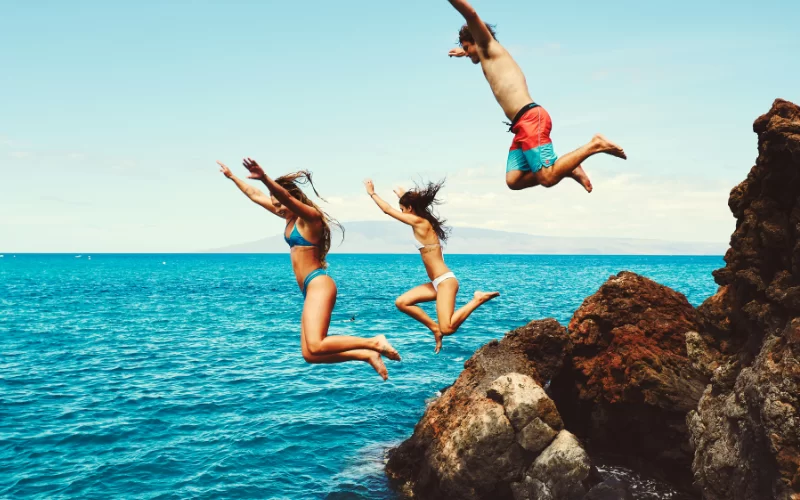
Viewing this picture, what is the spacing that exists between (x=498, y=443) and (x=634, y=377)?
4755 mm

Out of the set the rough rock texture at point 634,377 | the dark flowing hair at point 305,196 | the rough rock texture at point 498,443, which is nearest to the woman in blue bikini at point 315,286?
the dark flowing hair at point 305,196

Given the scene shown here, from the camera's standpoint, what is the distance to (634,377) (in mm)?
16797

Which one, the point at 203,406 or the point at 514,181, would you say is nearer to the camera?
the point at 514,181

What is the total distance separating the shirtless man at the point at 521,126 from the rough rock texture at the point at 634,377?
11747mm

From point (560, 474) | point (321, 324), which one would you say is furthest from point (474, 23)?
point (560, 474)

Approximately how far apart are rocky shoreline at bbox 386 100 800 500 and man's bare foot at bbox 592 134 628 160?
578cm

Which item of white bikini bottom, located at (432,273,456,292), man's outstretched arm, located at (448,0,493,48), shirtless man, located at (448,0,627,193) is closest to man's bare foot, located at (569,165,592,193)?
shirtless man, located at (448,0,627,193)

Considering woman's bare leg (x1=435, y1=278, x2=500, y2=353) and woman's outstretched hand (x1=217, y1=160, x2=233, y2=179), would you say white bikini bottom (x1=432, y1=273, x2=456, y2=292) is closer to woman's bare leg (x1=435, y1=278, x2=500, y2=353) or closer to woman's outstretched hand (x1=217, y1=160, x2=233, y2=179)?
woman's bare leg (x1=435, y1=278, x2=500, y2=353)

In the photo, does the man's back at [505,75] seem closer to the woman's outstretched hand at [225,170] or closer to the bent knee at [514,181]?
the bent knee at [514,181]

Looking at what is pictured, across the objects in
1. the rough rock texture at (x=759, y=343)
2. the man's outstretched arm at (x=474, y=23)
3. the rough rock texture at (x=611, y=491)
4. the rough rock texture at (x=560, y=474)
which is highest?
the man's outstretched arm at (x=474, y=23)

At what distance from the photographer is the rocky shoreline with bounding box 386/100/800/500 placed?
10.6 meters

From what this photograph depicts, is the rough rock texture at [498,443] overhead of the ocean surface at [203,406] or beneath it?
overhead

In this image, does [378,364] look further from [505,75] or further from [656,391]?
[656,391]

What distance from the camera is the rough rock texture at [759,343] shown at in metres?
9.81
